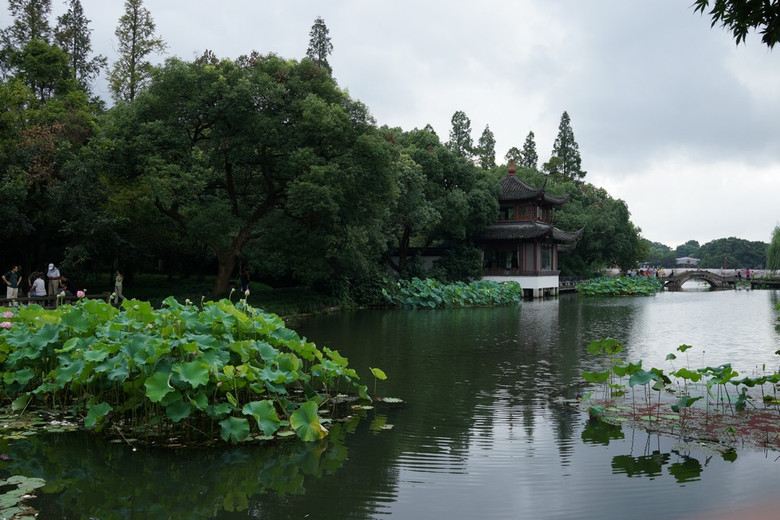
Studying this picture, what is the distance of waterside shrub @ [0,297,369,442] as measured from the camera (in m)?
5.43

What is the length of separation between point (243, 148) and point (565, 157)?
149 ft

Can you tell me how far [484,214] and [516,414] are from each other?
25.0 metres

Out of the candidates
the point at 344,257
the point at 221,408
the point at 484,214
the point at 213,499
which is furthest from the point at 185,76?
the point at 484,214

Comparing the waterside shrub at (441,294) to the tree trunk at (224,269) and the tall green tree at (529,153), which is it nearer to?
the tree trunk at (224,269)

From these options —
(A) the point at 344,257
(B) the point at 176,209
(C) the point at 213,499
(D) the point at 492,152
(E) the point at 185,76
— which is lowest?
(C) the point at 213,499

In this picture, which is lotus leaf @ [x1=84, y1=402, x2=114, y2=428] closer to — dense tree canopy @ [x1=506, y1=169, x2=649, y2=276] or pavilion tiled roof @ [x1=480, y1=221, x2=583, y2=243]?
pavilion tiled roof @ [x1=480, y1=221, x2=583, y2=243]

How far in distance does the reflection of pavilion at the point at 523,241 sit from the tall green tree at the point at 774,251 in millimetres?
15470

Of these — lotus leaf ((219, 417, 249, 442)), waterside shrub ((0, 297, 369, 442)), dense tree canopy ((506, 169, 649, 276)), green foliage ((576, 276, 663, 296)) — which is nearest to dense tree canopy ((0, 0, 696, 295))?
waterside shrub ((0, 297, 369, 442))

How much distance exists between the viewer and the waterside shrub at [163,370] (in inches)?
214

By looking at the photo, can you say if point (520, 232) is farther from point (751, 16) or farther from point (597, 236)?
point (751, 16)

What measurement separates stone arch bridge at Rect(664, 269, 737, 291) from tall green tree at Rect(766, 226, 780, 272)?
4636 mm

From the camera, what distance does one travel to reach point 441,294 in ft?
83.1

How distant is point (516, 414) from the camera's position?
6898mm

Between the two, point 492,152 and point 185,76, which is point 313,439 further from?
point 492,152
